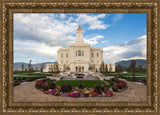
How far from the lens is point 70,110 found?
418 centimetres

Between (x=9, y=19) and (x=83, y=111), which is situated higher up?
(x=9, y=19)

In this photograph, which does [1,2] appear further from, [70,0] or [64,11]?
Result: [70,0]

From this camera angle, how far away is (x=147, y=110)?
416 centimetres

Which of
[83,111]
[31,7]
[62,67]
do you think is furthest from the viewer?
[62,67]

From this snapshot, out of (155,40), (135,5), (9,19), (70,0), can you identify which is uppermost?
(70,0)

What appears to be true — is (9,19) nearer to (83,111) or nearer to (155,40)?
(83,111)

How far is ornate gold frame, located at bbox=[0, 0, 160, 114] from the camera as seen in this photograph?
4.23 meters

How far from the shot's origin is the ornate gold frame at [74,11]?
13.9ft

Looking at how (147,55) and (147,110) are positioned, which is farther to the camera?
(147,55)

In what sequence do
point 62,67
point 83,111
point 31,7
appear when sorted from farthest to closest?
point 62,67
point 31,7
point 83,111

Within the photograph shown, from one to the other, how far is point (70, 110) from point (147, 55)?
17.5 feet

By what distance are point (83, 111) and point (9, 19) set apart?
6.64 metres

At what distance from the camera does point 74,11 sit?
14.8 feet

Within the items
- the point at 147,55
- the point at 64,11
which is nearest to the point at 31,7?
the point at 64,11
